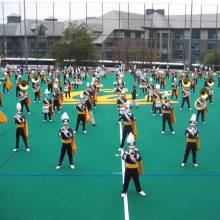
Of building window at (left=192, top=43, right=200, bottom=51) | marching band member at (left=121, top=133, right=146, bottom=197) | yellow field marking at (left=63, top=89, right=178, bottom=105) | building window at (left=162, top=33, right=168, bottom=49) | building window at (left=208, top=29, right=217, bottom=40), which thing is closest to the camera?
marching band member at (left=121, top=133, right=146, bottom=197)

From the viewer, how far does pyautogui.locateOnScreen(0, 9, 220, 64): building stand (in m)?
64.4

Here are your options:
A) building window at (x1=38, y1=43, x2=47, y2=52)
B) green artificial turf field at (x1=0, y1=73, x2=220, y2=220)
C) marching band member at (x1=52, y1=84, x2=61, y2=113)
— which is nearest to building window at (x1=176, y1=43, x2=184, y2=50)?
building window at (x1=38, y1=43, x2=47, y2=52)

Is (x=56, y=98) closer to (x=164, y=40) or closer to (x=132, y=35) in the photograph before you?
(x=132, y=35)

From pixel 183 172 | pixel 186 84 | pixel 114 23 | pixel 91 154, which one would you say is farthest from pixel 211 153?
pixel 114 23

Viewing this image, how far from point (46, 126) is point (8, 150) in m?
3.96

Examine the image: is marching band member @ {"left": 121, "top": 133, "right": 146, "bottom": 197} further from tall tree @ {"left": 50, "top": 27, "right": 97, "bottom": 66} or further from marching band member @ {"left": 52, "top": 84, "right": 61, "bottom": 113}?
tall tree @ {"left": 50, "top": 27, "right": 97, "bottom": 66}

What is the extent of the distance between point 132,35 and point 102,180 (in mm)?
59008

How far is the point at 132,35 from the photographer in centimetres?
6619

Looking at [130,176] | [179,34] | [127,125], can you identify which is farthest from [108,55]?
[130,176]

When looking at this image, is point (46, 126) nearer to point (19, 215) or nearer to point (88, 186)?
point (88, 186)

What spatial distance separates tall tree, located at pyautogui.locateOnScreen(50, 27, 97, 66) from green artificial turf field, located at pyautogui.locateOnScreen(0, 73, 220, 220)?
39393 mm

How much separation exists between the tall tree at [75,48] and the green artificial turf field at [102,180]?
39.4 metres

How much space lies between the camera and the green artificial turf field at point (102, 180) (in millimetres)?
7734

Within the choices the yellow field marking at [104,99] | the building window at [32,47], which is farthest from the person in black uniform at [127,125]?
the building window at [32,47]
